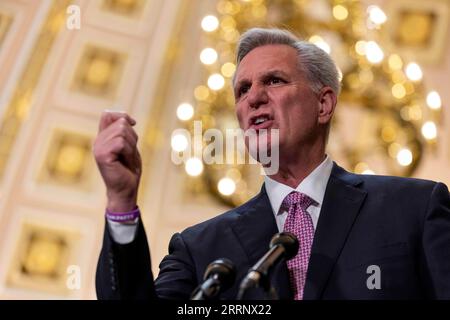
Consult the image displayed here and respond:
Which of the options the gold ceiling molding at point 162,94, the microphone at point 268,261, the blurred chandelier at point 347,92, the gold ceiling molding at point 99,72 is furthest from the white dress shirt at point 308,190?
the gold ceiling molding at point 99,72

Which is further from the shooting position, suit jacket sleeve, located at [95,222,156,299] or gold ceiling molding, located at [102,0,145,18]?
gold ceiling molding, located at [102,0,145,18]

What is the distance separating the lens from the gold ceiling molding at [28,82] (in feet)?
9.29

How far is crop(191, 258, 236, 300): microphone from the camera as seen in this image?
2.53 ft

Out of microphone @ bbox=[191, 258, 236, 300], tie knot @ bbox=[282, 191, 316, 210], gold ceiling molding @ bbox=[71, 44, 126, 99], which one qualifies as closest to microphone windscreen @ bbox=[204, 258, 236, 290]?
microphone @ bbox=[191, 258, 236, 300]

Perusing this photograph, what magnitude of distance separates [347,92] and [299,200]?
6.35 feet

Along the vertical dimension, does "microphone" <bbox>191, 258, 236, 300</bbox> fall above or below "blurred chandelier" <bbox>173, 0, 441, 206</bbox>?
below

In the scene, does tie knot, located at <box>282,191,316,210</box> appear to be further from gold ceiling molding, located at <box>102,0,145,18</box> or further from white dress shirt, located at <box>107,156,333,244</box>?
gold ceiling molding, located at <box>102,0,145,18</box>

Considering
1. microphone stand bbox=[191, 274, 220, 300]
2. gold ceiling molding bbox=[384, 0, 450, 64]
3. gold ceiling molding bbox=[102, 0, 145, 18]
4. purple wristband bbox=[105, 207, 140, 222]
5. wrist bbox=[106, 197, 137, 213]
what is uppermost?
gold ceiling molding bbox=[384, 0, 450, 64]

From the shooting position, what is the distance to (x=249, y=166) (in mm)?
2859

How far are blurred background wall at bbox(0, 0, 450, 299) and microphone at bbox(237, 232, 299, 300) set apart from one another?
1950mm

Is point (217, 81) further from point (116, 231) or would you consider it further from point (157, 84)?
point (116, 231)

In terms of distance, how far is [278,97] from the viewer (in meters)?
1.23

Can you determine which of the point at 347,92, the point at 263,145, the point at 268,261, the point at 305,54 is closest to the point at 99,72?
the point at 347,92

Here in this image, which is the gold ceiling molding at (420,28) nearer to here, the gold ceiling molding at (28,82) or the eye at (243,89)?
the gold ceiling molding at (28,82)
